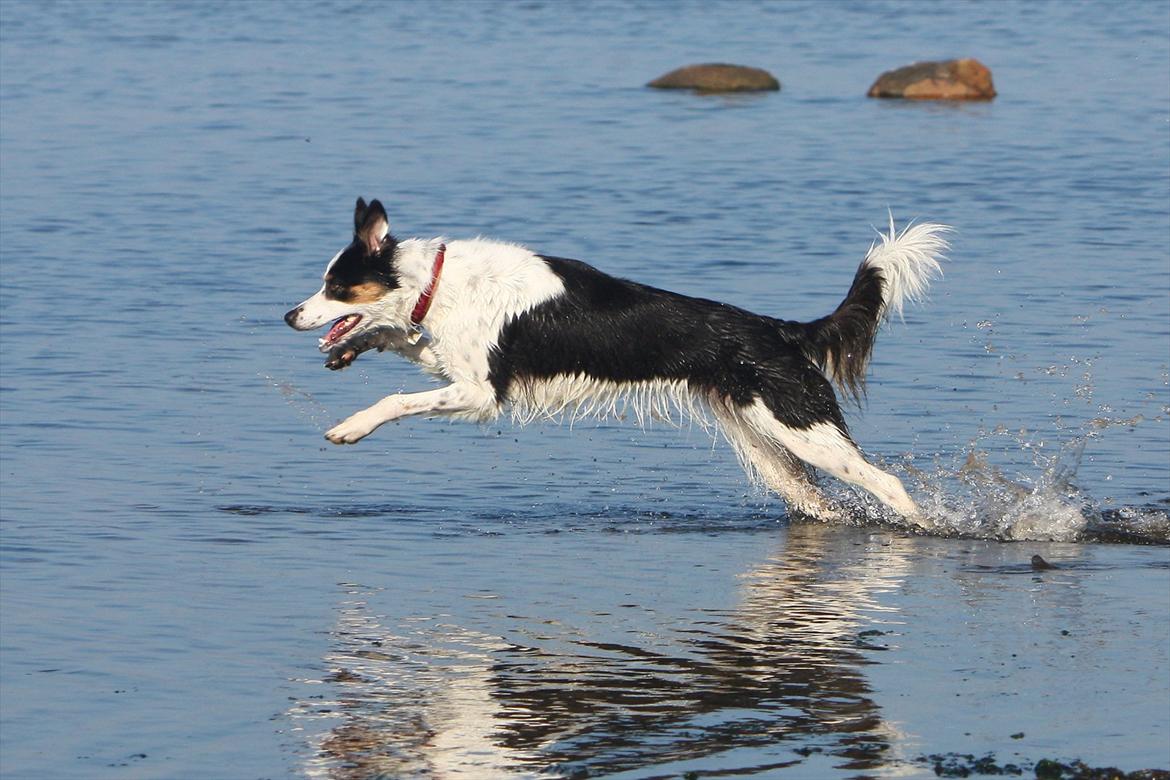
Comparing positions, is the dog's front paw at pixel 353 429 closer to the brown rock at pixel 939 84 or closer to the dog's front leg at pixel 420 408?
the dog's front leg at pixel 420 408

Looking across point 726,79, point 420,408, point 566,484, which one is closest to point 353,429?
point 420,408

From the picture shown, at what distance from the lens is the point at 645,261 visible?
607 inches

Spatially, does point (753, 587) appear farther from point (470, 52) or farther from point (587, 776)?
point (470, 52)

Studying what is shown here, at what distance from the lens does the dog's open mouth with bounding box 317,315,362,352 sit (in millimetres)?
8742

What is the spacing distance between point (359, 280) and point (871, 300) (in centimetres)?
230

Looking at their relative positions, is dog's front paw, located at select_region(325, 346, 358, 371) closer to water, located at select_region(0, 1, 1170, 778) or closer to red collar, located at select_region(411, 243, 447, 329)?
red collar, located at select_region(411, 243, 447, 329)

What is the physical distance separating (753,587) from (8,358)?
6.08 m

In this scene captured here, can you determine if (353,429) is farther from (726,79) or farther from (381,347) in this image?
(726,79)

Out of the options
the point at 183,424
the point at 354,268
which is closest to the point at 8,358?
the point at 183,424

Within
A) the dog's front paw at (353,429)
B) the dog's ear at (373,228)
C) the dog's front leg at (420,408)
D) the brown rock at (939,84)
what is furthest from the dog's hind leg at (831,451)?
the brown rock at (939,84)

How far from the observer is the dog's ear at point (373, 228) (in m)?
8.58

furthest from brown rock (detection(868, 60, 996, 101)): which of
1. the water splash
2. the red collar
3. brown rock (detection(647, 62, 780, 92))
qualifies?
the red collar

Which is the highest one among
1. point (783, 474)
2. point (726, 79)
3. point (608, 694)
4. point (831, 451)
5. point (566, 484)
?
point (726, 79)

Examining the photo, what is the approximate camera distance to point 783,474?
30.7 feet
